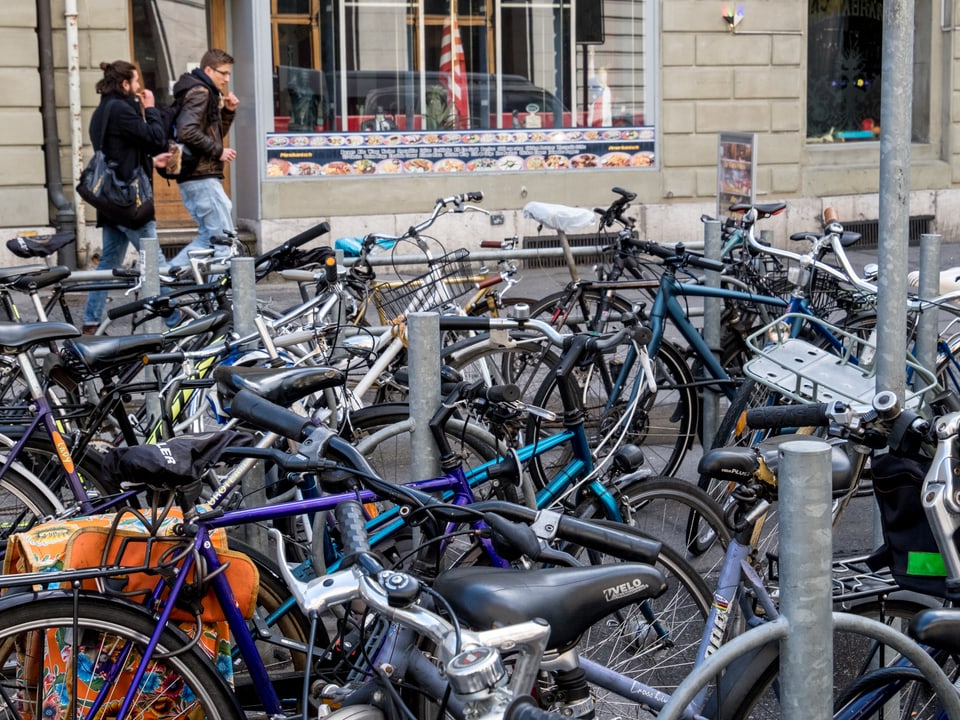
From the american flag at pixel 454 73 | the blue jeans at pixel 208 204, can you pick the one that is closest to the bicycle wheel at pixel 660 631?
the blue jeans at pixel 208 204

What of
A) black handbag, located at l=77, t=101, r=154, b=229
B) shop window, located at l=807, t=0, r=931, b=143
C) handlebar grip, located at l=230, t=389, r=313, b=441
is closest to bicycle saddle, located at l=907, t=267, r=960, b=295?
handlebar grip, located at l=230, t=389, r=313, b=441

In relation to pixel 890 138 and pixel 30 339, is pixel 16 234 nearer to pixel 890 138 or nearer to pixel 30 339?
pixel 30 339

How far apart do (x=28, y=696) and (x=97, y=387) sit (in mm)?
3085

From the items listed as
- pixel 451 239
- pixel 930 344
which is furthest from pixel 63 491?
pixel 451 239

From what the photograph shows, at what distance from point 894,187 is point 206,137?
23.0 feet

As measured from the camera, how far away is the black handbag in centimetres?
965

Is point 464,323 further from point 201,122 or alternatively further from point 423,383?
point 201,122

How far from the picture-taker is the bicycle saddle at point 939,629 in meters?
2.58

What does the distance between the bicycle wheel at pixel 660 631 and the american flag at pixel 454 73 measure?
10145 millimetres

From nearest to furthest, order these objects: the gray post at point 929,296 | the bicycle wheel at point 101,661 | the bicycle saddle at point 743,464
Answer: the bicycle wheel at point 101,661 < the bicycle saddle at point 743,464 < the gray post at point 929,296

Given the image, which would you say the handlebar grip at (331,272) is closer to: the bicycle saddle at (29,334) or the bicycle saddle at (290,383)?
the bicycle saddle at (29,334)

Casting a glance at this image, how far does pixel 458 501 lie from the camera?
3.62 meters

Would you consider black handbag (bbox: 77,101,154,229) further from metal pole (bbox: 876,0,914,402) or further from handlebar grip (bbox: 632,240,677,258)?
metal pole (bbox: 876,0,914,402)

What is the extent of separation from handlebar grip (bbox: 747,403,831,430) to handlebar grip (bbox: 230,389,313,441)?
41.3 inches
